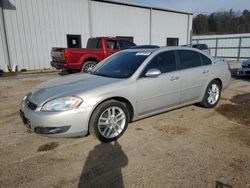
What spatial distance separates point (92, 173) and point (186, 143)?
165 cm

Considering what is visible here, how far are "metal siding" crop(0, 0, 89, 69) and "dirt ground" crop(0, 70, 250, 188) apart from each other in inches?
406

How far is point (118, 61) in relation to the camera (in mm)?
4840

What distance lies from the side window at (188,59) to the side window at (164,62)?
0.62 ft

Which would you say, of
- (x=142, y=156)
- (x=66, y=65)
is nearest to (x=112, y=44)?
(x=66, y=65)

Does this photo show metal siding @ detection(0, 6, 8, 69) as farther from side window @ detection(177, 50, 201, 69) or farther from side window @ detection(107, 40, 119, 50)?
side window @ detection(177, 50, 201, 69)

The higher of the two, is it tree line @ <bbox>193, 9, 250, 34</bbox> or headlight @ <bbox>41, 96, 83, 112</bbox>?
tree line @ <bbox>193, 9, 250, 34</bbox>

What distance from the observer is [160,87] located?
441cm

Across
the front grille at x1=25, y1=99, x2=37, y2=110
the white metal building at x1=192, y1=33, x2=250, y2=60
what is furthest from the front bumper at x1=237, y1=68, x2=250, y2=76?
the white metal building at x1=192, y1=33, x2=250, y2=60

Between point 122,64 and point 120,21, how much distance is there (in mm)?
14426

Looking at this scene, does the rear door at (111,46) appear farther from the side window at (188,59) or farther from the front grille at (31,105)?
the front grille at (31,105)

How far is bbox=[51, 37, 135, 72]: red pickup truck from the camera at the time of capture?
1020cm

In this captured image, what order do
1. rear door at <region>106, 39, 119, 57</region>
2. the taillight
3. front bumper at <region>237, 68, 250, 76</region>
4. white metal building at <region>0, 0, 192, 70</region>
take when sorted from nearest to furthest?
1. front bumper at <region>237, 68, 250, 76</region>
2. the taillight
3. rear door at <region>106, 39, 119, 57</region>
4. white metal building at <region>0, 0, 192, 70</region>

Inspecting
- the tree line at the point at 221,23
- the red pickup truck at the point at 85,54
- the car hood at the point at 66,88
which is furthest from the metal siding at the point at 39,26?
the tree line at the point at 221,23

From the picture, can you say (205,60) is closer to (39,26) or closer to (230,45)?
(39,26)
